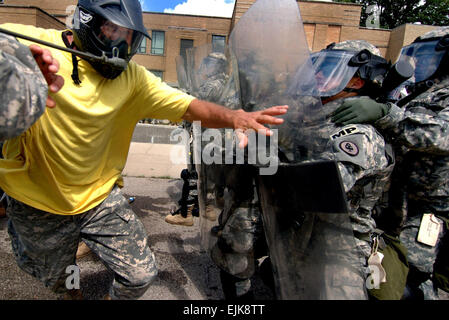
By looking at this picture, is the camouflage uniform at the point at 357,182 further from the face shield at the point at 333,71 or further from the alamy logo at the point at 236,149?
the alamy logo at the point at 236,149

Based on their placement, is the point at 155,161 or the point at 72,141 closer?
the point at 72,141

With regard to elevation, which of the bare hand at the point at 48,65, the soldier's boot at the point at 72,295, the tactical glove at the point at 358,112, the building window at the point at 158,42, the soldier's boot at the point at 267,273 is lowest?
the soldier's boot at the point at 72,295

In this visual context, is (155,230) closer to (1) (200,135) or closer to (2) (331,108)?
(1) (200,135)

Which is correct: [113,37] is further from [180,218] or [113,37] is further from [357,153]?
[180,218]

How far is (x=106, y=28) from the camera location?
1750 millimetres

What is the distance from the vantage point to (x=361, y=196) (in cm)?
203

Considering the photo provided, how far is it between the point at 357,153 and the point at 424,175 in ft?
3.48

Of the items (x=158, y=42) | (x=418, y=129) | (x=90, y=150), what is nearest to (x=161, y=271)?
(x=90, y=150)

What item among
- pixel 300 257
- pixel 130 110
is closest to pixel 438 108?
pixel 300 257

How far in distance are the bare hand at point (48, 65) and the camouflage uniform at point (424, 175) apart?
192 centimetres

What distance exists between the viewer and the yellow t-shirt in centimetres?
168

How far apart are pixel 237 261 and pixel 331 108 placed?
1218mm

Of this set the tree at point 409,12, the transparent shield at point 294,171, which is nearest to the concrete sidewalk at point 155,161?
the transparent shield at point 294,171

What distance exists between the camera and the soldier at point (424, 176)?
6.98 ft
